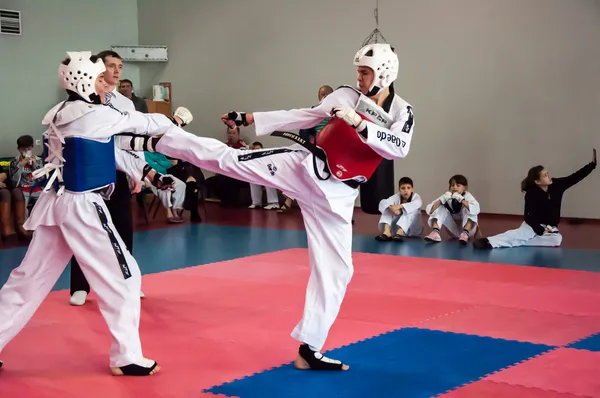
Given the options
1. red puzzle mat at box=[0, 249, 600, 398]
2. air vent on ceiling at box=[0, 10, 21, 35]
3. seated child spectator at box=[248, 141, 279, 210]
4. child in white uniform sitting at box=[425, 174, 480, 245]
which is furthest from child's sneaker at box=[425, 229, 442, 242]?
air vent on ceiling at box=[0, 10, 21, 35]

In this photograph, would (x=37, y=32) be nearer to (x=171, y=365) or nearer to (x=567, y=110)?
(x=567, y=110)

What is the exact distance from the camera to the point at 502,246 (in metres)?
8.72

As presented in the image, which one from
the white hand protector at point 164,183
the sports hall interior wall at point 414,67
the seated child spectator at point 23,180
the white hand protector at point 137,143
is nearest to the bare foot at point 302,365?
the white hand protector at point 164,183

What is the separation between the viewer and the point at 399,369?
13.5ft

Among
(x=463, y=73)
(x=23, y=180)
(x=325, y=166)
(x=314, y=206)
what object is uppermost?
(x=463, y=73)

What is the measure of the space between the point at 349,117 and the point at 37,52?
11083mm

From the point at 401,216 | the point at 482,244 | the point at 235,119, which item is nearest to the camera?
the point at 235,119

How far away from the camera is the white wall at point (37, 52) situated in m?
13.0

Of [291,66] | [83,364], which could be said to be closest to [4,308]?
[83,364]

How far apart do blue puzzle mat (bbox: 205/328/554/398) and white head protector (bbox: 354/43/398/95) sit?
1.52 meters

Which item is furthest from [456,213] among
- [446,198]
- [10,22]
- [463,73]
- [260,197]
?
[10,22]

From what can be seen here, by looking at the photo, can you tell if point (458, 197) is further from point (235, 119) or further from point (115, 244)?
point (115, 244)

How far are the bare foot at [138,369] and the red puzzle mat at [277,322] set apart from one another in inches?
1.6

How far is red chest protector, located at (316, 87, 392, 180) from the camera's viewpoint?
3.97 meters
